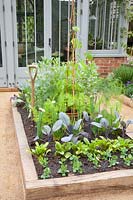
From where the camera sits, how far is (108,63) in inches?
225

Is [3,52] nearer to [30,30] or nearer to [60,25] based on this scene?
[30,30]

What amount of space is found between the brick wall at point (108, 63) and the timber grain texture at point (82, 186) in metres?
4.05

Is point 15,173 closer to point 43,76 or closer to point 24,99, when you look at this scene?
point 43,76

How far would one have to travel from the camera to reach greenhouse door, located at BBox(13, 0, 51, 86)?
511 centimetres

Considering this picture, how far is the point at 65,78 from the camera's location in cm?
295

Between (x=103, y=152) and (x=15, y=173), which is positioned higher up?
(x=103, y=152)

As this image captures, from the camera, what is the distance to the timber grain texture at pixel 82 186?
1671 millimetres

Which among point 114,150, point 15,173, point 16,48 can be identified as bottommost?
point 15,173

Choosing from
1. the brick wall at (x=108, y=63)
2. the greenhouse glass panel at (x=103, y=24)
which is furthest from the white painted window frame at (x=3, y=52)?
the brick wall at (x=108, y=63)

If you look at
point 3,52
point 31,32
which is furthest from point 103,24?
point 3,52

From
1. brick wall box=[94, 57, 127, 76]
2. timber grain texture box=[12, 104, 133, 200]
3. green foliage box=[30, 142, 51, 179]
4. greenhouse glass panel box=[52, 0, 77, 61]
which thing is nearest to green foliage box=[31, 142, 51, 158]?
green foliage box=[30, 142, 51, 179]

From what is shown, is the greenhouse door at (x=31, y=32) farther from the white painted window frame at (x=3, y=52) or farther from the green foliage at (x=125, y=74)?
the green foliage at (x=125, y=74)

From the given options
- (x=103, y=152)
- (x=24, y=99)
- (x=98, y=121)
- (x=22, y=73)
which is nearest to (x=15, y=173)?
(x=103, y=152)

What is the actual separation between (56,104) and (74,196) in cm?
114
